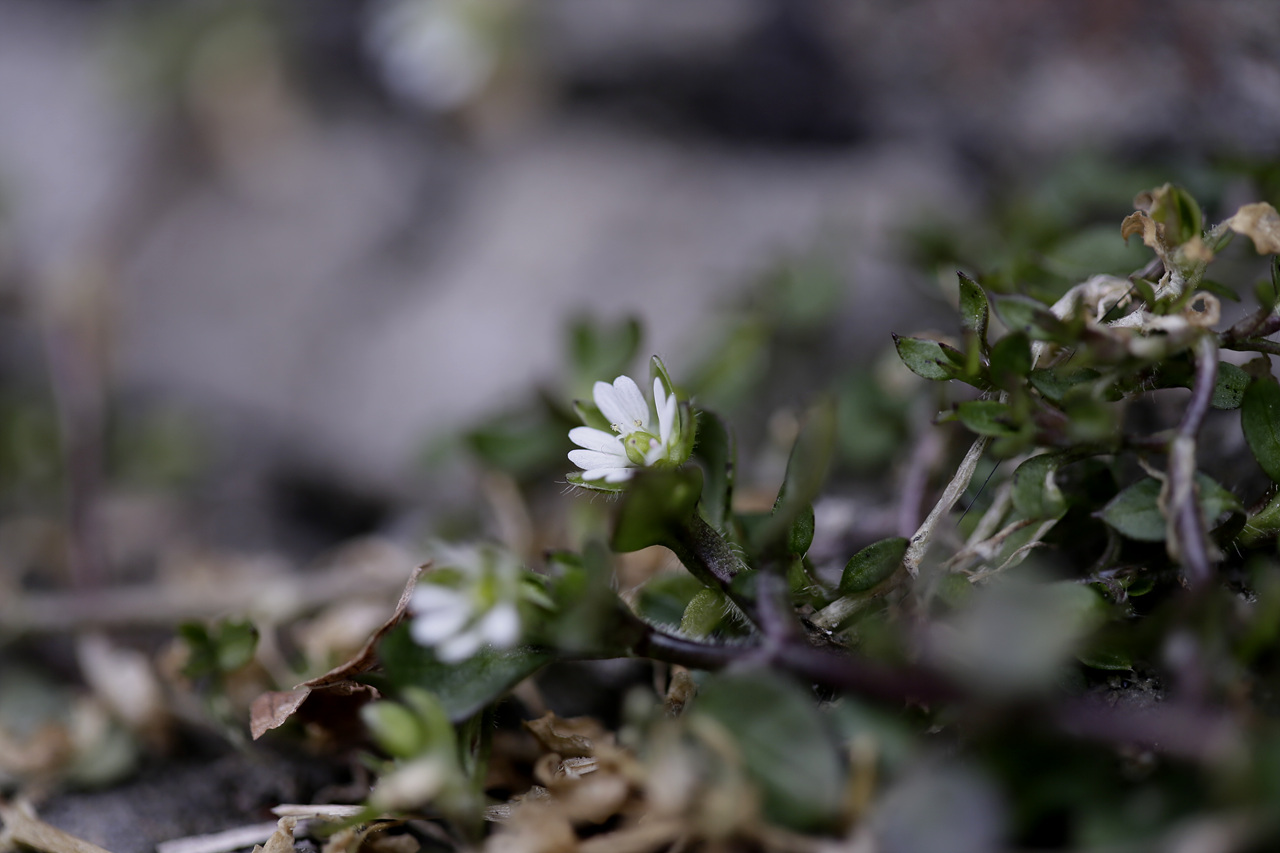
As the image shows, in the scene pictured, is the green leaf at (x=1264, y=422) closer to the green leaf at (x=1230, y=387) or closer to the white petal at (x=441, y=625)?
the green leaf at (x=1230, y=387)

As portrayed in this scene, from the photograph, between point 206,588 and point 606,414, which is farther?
point 206,588

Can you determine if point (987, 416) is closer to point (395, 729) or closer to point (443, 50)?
point (395, 729)

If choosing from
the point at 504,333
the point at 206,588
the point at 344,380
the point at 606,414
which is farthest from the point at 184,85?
the point at 606,414

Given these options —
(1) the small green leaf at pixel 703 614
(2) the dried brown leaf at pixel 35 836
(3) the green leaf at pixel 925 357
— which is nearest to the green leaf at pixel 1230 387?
(3) the green leaf at pixel 925 357

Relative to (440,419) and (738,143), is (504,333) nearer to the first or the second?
(440,419)

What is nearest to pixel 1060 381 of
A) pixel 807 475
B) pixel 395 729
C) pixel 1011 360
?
pixel 1011 360

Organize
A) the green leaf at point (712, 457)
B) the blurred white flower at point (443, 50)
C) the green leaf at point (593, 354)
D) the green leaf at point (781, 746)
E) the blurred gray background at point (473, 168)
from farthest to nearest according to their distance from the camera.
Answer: the blurred white flower at point (443, 50) → the blurred gray background at point (473, 168) → the green leaf at point (593, 354) → the green leaf at point (712, 457) → the green leaf at point (781, 746)

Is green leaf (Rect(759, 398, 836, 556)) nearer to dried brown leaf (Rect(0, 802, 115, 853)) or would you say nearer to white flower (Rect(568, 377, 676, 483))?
white flower (Rect(568, 377, 676, 483))
